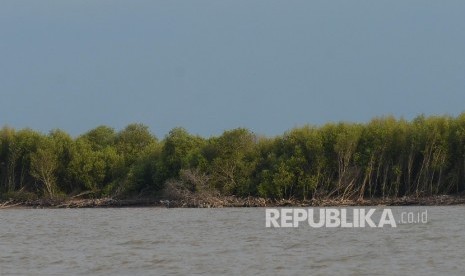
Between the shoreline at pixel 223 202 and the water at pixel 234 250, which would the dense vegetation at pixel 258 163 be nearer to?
the shoreline at pixel 223 202

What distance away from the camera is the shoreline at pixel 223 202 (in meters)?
54.3

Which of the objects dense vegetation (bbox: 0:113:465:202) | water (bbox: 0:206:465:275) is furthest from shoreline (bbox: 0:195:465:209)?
water (bbox: 0:206:465:275)

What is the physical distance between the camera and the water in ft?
68.2

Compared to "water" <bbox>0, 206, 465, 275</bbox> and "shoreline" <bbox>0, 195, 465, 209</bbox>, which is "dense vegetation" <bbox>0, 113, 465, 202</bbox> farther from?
"water" <bbox>0, 206, 465, 275</bbox>

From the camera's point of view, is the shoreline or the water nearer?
the water

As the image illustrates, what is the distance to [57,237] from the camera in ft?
105

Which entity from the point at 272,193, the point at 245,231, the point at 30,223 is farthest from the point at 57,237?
the point at 272,193

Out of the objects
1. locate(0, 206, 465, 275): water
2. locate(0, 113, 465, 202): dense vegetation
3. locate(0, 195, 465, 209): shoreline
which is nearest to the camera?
locate(0, 206, 465, 275): water

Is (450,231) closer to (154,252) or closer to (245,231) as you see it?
(245,231)

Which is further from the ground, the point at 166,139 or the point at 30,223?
the point at 166,139

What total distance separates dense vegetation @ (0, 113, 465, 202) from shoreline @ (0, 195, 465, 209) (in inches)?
29.7

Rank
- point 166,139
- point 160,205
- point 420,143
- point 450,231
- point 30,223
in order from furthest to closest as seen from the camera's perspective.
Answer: point 166,139, point 160,205, point 420,143, point 30,223, point 450,231

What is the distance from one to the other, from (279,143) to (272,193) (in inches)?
176

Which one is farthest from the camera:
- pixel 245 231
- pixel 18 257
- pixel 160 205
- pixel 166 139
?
pixel 166 139
